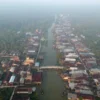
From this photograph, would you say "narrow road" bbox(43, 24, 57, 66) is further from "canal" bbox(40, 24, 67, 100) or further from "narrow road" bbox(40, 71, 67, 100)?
"narrow road" bbox(40, 71, 67, 100)

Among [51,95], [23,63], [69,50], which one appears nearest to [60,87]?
[51,95]

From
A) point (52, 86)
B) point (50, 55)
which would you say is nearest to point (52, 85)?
point (52, 86)

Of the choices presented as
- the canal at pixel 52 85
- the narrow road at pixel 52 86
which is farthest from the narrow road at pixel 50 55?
the narrow road at pixel 52 86

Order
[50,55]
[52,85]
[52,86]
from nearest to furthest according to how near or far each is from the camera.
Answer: [52,86] → [52,85] → [50,55]

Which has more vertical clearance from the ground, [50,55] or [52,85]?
[52,85]

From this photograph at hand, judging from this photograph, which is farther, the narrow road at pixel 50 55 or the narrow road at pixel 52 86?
the narrow road at pixel 50 55

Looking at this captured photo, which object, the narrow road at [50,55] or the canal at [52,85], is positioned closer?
the canal at [52,85]

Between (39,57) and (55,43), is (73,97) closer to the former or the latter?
(39,57)

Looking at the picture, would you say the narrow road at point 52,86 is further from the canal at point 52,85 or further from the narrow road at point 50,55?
the narrow road at point 50,55

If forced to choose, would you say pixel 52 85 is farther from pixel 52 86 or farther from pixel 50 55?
pixel 50 55

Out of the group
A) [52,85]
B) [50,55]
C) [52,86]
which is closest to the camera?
Result: [52,86]

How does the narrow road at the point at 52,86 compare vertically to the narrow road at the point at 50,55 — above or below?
above
